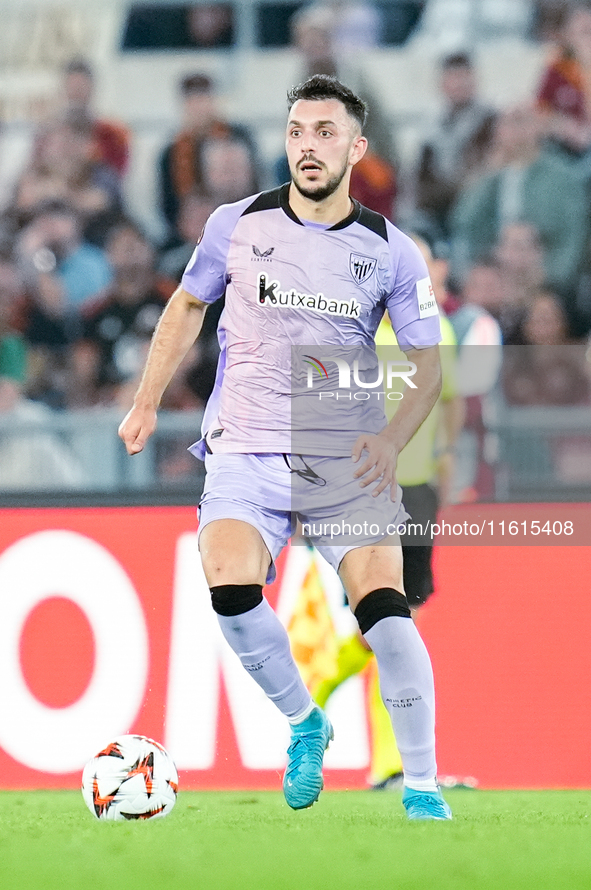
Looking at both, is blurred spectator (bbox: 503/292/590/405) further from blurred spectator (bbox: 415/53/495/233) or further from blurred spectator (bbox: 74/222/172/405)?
blurred spectator (bbox: 74/222/172/405)

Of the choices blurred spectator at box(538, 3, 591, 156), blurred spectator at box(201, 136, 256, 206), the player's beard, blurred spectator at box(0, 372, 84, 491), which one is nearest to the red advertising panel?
blurred spectator at box(0, 372, 84, 491)

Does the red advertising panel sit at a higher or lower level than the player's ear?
lower

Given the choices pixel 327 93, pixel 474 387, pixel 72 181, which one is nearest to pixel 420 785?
pixel 327 93

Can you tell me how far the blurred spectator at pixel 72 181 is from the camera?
33.1 feet

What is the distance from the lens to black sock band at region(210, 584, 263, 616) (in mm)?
4223

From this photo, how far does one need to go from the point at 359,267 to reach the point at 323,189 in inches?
10.5

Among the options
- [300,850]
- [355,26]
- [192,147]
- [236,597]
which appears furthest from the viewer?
[355,26]

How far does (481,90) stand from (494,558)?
573 centimetres

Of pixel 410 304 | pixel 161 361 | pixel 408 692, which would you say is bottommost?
pixel 408 692

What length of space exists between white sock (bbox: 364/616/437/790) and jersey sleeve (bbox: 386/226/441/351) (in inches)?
35.5

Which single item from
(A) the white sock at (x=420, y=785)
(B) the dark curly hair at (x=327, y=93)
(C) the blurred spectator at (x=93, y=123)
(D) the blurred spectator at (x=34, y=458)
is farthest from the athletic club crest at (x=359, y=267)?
(C) the blurred spectator at (x=93, y=123)

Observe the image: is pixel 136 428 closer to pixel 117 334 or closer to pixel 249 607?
pixel 249 607

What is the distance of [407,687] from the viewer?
4227mm

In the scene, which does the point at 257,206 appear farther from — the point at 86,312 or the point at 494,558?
the point at 86,312
